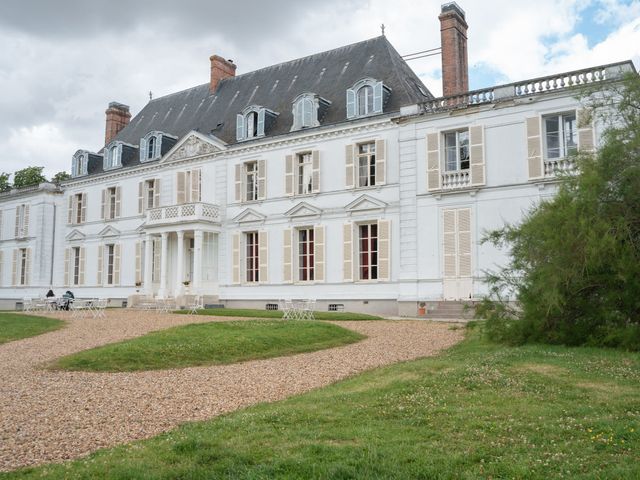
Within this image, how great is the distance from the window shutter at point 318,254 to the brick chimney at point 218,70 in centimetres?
1054

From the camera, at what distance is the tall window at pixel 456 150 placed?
17328 mm

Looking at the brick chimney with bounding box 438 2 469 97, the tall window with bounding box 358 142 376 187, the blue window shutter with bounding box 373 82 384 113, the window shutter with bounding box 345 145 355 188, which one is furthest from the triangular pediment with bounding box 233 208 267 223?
the brick chimney with bounding box 438 2 469 97

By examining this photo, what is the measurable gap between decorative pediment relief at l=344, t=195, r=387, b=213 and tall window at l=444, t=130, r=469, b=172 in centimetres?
240

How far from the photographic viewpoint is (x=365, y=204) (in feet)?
62.3

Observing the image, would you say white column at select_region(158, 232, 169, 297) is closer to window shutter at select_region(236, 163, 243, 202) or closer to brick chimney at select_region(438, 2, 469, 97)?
window shutter at select_region(236, 163, 243, 202)

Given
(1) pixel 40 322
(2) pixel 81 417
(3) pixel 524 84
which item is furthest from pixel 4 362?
(3) pixel 524 84

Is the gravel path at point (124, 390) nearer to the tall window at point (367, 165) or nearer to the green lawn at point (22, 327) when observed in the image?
the green lawn at point (22, 327)

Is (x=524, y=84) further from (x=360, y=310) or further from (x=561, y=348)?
(x=561, y=348)

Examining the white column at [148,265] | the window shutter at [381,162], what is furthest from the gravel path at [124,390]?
the white column at [148,265]

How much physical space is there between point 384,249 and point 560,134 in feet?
19.8

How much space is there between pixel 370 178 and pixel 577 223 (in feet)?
37.7

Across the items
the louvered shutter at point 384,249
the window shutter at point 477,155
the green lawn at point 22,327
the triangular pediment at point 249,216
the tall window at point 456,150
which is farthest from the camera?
the triangular pediment at point 249,216

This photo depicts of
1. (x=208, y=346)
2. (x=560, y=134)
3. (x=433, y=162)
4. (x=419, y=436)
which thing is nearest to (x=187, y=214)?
(x=433, y=162)

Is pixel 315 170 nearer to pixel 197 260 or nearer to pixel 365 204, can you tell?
pixel 365 204
